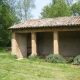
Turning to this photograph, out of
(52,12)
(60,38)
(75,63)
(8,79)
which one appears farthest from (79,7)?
(8,79)

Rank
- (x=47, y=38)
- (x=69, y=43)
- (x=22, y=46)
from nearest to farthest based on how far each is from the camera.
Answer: (x=69, y=43)
(x=22, y=46)
(x=47, y=38)

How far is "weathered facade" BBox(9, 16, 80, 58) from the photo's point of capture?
16469 millimetres

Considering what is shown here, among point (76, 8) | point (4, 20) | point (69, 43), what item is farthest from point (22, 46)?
point (76, 8)

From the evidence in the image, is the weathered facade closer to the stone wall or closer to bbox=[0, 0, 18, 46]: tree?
the stone wall

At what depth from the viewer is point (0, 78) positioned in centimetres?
905

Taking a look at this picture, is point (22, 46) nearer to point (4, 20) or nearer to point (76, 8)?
point (4, 20)

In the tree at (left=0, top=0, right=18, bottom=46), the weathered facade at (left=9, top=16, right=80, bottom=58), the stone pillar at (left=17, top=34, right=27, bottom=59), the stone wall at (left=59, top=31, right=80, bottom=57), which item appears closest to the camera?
the weathered facade at (left=9, top=16, right=80, bottom=58)

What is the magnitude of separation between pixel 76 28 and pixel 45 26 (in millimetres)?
2892

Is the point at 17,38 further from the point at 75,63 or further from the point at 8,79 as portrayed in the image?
the point at 8,79

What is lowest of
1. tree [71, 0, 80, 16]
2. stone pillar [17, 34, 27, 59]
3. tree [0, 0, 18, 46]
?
stone pillar [17, 34, 27, 59]

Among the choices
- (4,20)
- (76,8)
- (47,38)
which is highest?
(76,8)

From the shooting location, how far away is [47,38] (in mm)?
19781

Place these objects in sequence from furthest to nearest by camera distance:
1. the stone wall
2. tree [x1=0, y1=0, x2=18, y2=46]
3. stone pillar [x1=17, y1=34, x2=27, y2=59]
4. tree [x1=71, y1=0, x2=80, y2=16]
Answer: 1. tree [x1=71, y1=0, x2=80, y2=16]
2. tree [x1=0, y1=0, x2=18, y2=46]
3. stone pillar [x1=17, y1=34, x2=27, y2=59]
4. the stone wall

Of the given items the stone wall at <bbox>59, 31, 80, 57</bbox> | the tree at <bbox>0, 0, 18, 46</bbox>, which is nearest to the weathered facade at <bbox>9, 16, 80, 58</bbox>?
the stone wall at <bbox>59, 31, 80, 57</bbox>
